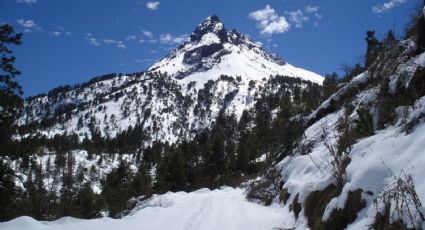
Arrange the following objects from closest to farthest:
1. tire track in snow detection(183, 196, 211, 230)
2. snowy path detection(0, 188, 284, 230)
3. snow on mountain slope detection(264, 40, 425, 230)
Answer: snow on mountain slope detection(264, 40, 425, 230) → snowy path detection(0, 188, 284, 230) → tire track in snow detection(183, 196, 211, 230)

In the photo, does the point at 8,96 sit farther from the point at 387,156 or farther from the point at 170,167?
the point at 170,167

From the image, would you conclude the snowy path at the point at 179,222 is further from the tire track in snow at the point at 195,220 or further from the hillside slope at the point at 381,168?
the hillside slope at the point at 381,168

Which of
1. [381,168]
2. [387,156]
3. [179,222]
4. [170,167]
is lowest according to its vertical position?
[179,222]

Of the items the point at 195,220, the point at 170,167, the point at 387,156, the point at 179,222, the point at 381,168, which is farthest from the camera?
the point at 170,167

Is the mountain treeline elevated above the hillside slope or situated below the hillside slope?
above

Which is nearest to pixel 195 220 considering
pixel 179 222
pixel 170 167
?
pixel 179 222

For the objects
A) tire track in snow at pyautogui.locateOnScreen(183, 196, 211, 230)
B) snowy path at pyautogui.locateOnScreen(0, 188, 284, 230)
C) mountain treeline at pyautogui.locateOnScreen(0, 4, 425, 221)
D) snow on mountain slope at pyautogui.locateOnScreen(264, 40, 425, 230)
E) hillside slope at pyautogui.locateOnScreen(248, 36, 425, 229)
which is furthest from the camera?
mountain treeline at pyautogui.locateOnScreen(0, 4, 425, 221)

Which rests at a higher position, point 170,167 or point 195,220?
point 170,167

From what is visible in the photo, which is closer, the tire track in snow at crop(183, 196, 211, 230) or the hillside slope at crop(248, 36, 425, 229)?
the hillside slope at crop(248, 36, 425, 229)

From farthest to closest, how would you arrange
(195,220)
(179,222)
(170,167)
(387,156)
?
(170,167) → (195,220) → (179,222) → (387,156)

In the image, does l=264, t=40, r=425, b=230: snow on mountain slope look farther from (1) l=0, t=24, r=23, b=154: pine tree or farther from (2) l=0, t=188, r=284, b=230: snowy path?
(1) l=0, t=24, r=23, b=154: pine tree

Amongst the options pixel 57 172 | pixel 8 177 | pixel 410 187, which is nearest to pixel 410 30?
A: pixel 410 187

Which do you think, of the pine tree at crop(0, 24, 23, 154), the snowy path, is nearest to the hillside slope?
the snowy path

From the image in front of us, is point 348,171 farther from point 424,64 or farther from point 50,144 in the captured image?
point 50,144
